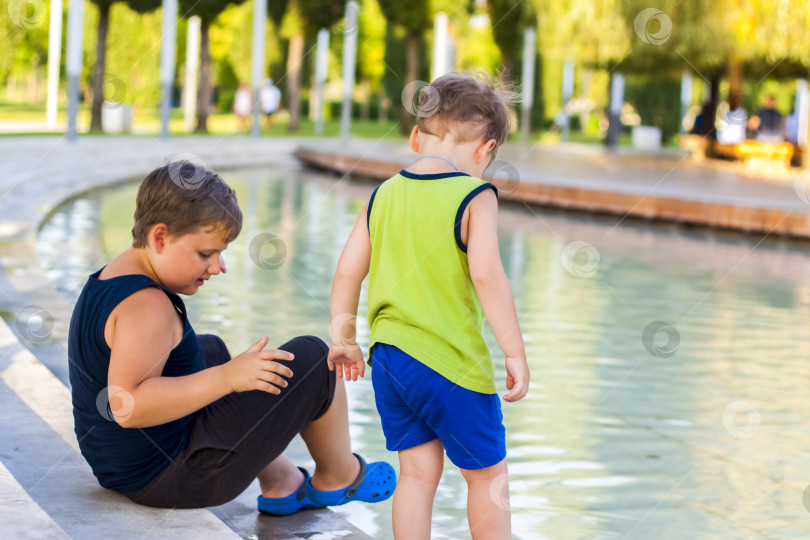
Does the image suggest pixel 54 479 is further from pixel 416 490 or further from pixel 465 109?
pixel 465 109

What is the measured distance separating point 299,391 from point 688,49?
19.8 metres

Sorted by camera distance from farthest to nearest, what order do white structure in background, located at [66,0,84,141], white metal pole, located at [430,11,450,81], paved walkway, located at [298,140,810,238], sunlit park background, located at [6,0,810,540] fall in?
white metal pole, located at [430,11,450,81] < white structure in background, located at [66,0,84,141] < paved walkway, located at [298,140,810,238] < sunlit park background, located at [6,0,810,540]

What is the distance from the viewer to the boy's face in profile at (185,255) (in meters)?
2.56

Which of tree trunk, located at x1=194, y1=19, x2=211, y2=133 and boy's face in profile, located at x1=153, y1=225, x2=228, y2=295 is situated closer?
boy's face in profile, located at x1=153, y1=225, x2=228, y2=295

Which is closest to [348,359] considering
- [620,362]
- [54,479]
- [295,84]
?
[54,479]

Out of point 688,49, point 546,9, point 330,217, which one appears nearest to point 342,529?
point 330,217

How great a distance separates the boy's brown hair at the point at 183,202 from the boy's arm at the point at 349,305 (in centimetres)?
29

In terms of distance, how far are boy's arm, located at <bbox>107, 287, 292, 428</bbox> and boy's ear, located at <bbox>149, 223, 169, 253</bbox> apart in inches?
4.6

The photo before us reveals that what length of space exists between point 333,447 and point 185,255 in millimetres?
680

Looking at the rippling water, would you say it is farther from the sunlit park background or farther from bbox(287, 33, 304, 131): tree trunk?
bbox(287, 33, 304, 131): tree trunk

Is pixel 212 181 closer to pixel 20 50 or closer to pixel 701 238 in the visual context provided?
pixel 701 238

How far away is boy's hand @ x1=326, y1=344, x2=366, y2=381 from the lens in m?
2.59

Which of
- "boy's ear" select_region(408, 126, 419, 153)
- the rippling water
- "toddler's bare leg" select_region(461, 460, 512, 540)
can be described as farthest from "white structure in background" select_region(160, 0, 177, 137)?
"toddler's bare leg" select_region(461, 460, 512, 540)

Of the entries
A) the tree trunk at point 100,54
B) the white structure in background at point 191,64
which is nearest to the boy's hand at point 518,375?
the tree trunk at point 100,54
